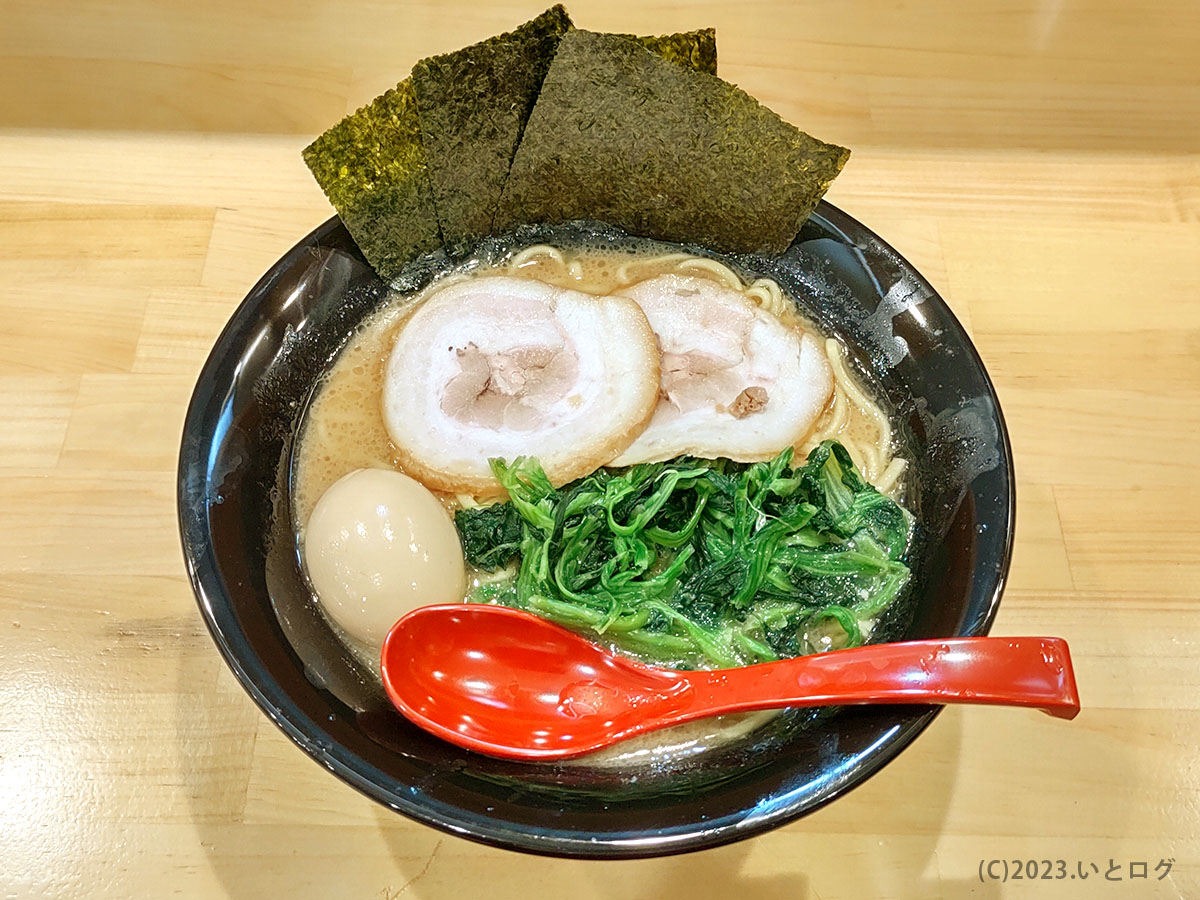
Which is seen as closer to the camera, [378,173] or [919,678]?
[919,678]

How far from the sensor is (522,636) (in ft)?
3.03

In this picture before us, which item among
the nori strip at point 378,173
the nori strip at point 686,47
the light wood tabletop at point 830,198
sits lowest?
the light wood tabletop at point 830,198

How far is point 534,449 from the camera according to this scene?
44.1 inches

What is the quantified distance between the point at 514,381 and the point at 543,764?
1.71ft

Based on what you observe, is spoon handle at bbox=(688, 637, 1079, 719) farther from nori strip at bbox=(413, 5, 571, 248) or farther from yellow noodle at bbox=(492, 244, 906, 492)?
nori strip at bbox=(413, 5, 571, 248)

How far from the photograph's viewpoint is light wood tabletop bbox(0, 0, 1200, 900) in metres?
1.04

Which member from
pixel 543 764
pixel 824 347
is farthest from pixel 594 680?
pixel 824 347

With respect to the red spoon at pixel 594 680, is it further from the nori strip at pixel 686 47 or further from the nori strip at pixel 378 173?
the nori strip at pixel 686 47

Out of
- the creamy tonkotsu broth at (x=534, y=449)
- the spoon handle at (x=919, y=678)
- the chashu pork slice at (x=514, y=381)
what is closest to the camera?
the spoon handle at (x=919, y=678)

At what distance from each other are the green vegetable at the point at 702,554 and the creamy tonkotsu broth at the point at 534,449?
0.05 metres

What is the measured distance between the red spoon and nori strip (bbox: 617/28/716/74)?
2.69 ft

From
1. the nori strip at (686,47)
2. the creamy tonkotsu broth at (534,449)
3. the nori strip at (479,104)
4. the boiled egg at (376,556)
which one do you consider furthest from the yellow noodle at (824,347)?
the boiled egg at (376,556)

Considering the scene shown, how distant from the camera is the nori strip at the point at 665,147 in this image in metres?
1.15

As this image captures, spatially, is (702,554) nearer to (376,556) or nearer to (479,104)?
(376,556)
